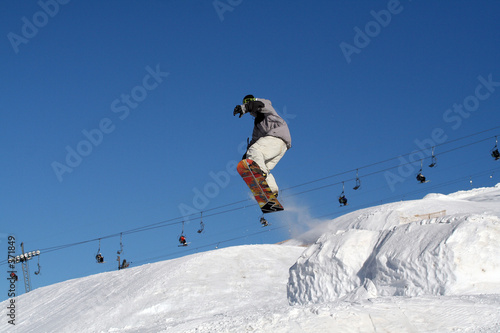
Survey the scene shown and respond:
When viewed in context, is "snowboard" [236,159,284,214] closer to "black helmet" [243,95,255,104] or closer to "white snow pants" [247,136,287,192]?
"white snow pants" [247,136,287,192]

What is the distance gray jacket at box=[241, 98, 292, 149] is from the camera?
927 centimetres

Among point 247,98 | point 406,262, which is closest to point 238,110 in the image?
point 247,98

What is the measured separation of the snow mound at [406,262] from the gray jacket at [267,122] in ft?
7.86

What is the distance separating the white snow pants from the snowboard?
0.12m

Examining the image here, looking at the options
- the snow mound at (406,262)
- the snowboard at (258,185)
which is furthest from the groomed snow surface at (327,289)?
the snowboard at (258,185)

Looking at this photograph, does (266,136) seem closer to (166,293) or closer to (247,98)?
(247,98)

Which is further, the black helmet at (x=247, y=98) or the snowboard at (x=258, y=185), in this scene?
the black helmet at (x=247, y=98)

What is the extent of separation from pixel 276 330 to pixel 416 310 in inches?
61.9

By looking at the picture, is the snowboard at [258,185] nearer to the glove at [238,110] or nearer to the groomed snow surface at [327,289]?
the glove at [238,110]

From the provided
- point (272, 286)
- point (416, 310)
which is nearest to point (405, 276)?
point (416, 310)

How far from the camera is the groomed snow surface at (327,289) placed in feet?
19.8

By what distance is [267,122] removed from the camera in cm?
938

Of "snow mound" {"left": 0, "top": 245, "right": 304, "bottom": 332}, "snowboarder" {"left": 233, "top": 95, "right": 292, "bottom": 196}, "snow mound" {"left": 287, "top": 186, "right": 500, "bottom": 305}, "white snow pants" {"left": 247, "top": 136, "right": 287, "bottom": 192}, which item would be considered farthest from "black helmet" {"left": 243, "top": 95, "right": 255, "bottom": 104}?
"snow mound" {"left": 0, "top": 245, "right": 304, "bottom": 332}

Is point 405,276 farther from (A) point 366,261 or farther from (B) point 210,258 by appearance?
(B) point 210,258
